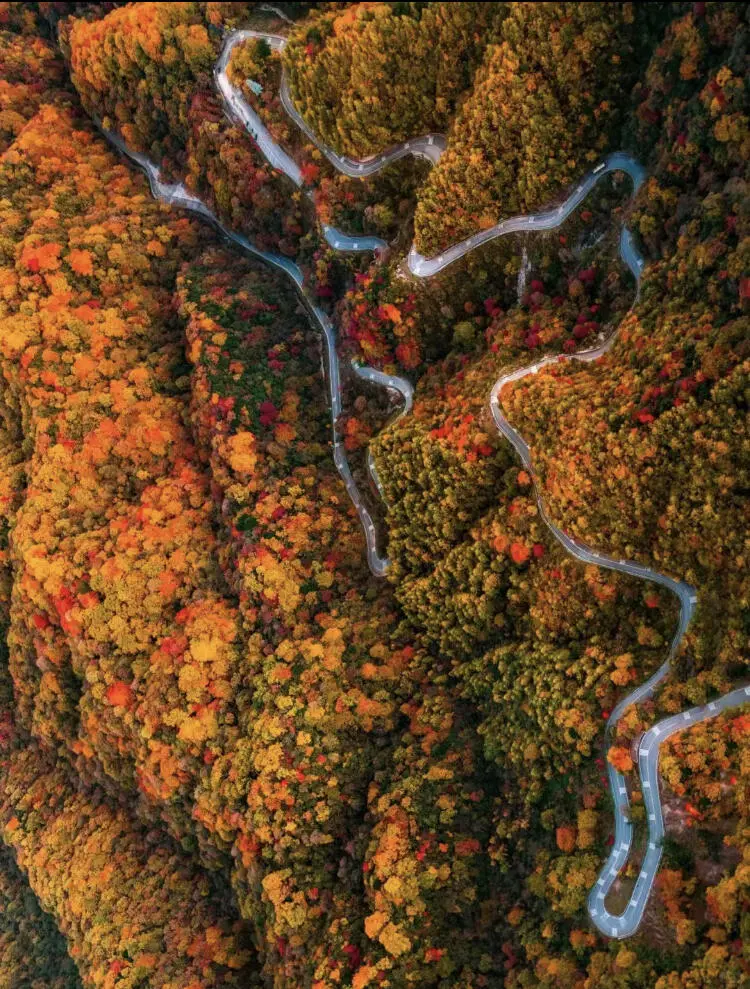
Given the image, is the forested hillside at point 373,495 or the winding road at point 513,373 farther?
the forested hillside at point 373,495

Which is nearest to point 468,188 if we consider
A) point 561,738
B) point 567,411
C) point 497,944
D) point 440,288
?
point 440,288

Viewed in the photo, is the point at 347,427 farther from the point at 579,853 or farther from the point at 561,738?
the point at 579,853

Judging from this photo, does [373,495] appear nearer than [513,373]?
No

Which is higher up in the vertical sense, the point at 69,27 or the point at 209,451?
the point at 69,27

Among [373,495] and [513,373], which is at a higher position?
[513,373]
